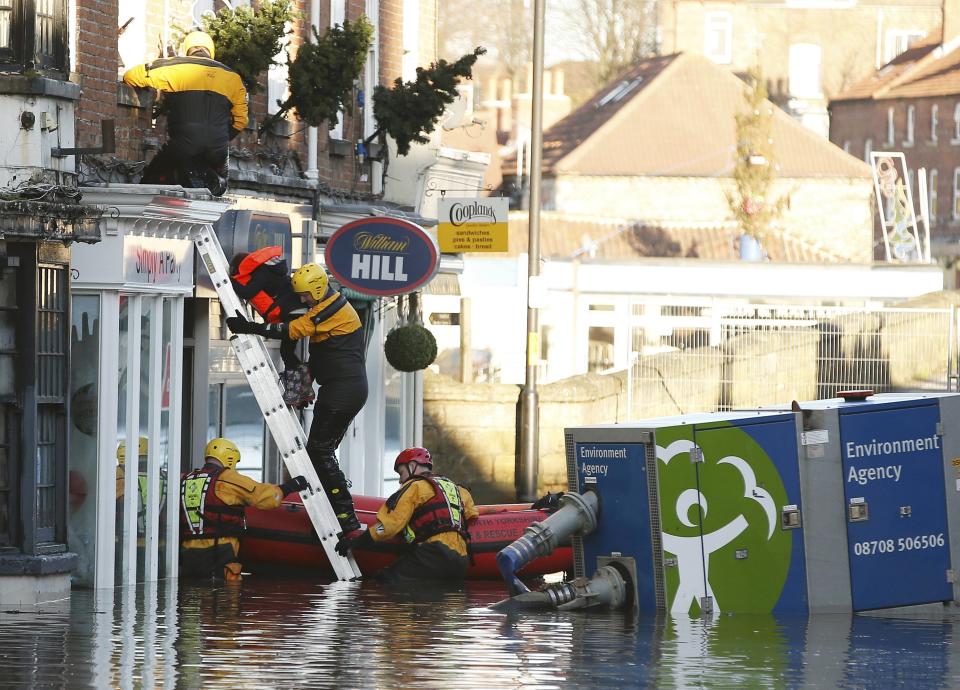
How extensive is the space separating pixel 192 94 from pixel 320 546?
3639mm

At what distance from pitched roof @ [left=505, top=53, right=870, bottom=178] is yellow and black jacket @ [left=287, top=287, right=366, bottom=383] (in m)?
49.0

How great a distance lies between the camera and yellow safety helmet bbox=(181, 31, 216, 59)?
54.4ft

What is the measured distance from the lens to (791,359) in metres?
29.9

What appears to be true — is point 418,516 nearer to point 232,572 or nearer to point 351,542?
point 351,542

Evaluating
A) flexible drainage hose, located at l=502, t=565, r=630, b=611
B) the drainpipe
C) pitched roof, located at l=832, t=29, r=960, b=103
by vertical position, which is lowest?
flexible drainage hose, located at l=502, t=565, r=630, b=611

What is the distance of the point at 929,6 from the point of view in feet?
304

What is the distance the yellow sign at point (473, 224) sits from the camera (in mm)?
24047

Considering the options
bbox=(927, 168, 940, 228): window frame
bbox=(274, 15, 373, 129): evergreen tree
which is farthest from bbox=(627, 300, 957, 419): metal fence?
bbox=(927, 168, 940, 228): window frame

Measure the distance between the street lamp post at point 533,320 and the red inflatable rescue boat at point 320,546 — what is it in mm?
9695

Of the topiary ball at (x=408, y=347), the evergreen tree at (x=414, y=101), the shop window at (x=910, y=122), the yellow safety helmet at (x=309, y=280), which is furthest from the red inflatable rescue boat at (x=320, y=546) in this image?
the shop window at (x=910, y=122)

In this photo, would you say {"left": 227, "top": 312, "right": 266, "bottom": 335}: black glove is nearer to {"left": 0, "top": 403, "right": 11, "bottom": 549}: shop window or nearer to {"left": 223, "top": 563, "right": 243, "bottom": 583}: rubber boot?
{"left": 223, "top": 563, "right": 243, "bottom": 583}: rubber boot

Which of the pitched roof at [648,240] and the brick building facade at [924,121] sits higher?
the brick building facade at [924,121]

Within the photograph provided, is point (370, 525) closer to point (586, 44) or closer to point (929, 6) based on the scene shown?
point (586, 44)

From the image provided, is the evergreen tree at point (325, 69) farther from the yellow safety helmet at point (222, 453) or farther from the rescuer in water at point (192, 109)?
the yellow safety helmet at point (222, 453)
